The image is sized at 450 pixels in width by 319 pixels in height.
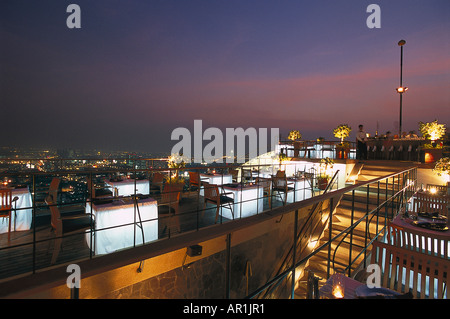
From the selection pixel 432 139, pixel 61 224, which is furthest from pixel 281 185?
pixel 432 139

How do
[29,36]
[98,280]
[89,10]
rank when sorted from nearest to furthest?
1. [98,280]
2. [89,10]
3. [29,36]

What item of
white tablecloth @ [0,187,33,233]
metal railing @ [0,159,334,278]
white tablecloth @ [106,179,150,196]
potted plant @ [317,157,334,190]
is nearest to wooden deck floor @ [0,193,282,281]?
metal railing @ [0,159,334,278]

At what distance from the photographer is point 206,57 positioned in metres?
16.5

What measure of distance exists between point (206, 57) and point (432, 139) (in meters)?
13.6

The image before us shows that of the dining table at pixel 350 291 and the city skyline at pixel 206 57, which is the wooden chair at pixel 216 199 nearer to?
the dining table at pixel 350 291

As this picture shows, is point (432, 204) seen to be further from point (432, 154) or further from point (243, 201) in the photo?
point (432, 154)

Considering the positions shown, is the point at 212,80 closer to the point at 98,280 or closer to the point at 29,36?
the point at 29,36

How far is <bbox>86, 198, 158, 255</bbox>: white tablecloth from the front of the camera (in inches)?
122

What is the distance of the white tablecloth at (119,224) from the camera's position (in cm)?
310

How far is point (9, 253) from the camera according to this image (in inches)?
122

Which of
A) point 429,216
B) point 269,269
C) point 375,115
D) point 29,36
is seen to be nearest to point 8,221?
point 269,269

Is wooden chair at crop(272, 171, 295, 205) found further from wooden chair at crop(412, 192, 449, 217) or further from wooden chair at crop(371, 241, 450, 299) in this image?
wooden chair at crop(371, 241, 450, 299)
